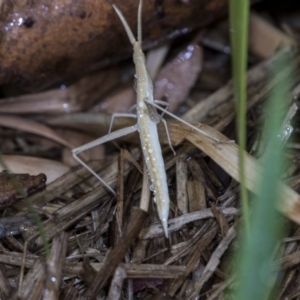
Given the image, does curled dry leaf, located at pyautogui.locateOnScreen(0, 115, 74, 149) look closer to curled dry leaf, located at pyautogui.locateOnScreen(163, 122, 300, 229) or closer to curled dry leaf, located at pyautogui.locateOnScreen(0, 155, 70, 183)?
curled dry leaf, located at pyautogui.locateOnScreen(0, 155, 70, 183)

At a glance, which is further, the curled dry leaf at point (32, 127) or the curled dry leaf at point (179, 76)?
the curled dry leaf at point (179, 76)

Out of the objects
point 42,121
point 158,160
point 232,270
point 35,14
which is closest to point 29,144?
point 42,121

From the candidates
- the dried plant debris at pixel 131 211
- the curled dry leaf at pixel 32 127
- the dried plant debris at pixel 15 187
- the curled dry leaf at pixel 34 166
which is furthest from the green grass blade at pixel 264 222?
the curled dry leaf at pixel 32 127

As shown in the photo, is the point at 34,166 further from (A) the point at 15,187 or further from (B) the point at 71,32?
(B) the point at 71,32

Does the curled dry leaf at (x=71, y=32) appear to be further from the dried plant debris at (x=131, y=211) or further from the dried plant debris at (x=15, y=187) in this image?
the dried plant debris at (x=15, y=187)

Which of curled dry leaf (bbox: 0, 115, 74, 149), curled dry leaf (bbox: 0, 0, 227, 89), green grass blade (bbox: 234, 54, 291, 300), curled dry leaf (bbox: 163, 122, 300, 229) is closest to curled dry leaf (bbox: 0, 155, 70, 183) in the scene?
curled dry leaf (bbox: 0, 115, 74, 149)

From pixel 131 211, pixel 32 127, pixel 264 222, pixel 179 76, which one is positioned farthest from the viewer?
pixel 179 76

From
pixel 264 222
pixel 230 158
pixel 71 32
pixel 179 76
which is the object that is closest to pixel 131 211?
pixel 230 158
